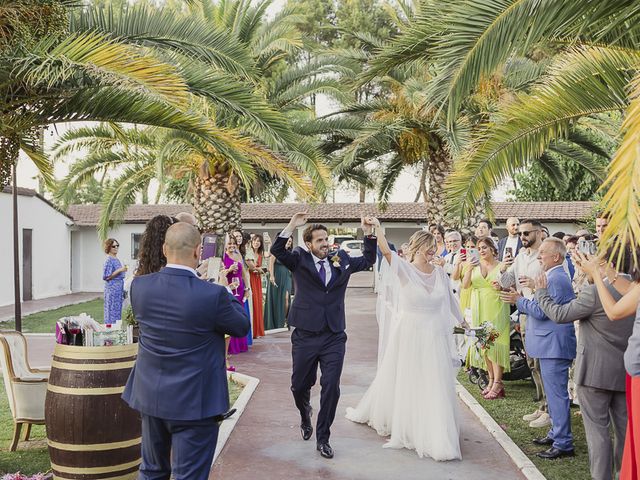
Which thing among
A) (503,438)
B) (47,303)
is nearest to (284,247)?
(503,438)

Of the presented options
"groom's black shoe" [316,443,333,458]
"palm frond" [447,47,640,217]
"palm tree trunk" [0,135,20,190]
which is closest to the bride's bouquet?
"palm frond" [447,47,640,217]

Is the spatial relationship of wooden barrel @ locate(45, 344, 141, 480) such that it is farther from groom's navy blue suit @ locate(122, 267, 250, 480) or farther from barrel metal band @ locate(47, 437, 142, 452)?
groom's navy blue suit @ locate(122, 267, 250, 480)

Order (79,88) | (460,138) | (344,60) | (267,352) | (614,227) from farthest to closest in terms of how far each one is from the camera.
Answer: (344,60) < (460,138) < (267,352) < (79,88) < (614,227)

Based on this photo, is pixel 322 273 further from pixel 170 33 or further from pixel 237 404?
pixel 170 33

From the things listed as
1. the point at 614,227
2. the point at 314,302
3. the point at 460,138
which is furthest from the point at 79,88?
the point at 460,138

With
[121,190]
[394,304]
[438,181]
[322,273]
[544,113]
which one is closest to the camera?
[322,273]

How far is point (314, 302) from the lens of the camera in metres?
6.29

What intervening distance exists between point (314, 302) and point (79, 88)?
3770mm

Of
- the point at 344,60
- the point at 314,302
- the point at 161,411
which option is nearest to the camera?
the point at 161,411

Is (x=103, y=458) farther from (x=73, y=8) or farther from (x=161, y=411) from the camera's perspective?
(x=73, y=8)

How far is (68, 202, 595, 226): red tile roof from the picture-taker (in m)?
29.0

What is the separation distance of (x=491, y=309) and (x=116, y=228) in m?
20.2

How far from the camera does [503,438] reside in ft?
21.4

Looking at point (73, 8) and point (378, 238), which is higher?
point (73, 8)
